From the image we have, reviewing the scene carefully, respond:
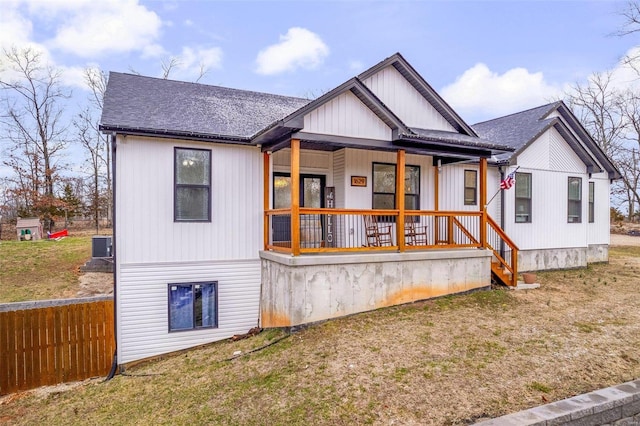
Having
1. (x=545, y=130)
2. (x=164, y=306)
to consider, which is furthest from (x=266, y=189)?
(x=545, y=130)

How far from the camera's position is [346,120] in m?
8.05

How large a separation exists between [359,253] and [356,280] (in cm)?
65

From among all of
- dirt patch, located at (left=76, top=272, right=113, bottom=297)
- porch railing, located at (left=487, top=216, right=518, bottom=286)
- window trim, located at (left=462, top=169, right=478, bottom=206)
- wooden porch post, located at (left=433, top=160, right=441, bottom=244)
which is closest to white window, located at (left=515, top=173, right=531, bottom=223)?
window trim, located at (left=462, top=169, right=478, bottom=206)

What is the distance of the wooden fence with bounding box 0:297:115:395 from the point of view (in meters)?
7.90

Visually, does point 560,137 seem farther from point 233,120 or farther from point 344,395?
point 344,395

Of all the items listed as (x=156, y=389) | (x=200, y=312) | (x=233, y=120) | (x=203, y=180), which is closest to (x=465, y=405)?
(x=156, y=389)

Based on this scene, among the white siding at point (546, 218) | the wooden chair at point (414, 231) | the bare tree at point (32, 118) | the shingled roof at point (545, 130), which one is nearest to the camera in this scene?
the wooden chair at point (414, 231)

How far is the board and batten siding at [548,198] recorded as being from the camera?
12.1 meters

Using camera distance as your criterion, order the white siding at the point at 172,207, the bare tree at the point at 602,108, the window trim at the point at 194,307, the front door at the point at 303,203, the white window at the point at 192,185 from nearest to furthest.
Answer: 1. the white siding at the point at 172,207
2. the window trim at the point at 194,307
3. the white window at the point at 192,185
4. the front door at the point at 303,203
5. the bare tree at the point at 602,108

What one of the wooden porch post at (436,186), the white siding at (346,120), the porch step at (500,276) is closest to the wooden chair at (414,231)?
the wooden porch post at (436,186)

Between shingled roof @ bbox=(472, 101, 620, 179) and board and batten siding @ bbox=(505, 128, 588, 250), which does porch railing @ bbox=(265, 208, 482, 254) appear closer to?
board and batten siding @ bbox=(505, 128, 588, 250)

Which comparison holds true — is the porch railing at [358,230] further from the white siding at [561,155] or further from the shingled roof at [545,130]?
the white siding at [561,155]

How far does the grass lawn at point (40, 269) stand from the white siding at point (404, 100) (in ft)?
33.6

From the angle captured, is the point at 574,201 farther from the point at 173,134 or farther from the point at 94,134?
the point at 94,134
